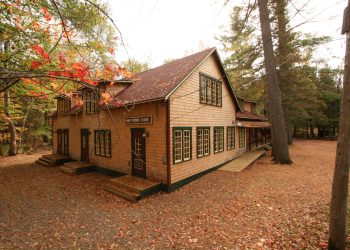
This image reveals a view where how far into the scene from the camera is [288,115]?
958 inches

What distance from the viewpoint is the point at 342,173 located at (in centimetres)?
398

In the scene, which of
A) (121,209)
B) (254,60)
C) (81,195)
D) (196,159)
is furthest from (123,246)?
(254,60)

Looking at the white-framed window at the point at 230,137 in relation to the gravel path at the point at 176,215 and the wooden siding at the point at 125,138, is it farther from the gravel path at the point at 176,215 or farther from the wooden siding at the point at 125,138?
the wooden siding at the point at 125,138

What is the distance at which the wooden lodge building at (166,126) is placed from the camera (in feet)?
28.0

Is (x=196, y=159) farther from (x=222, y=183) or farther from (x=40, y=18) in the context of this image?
(x=40, y=18)

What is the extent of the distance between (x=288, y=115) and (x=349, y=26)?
23321 millimetres

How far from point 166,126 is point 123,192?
133 inches

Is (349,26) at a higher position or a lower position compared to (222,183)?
higher

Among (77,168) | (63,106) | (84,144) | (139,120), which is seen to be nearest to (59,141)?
(63,106)

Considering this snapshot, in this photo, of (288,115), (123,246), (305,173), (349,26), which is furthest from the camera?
(288,115)

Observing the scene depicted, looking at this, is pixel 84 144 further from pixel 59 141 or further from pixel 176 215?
pixel 176 215

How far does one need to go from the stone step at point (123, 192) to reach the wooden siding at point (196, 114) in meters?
1.79

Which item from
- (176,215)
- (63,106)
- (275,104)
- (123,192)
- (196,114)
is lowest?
(176,215)

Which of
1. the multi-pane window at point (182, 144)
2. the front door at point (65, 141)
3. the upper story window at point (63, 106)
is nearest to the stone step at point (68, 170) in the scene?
the front door at point (65, 141)
